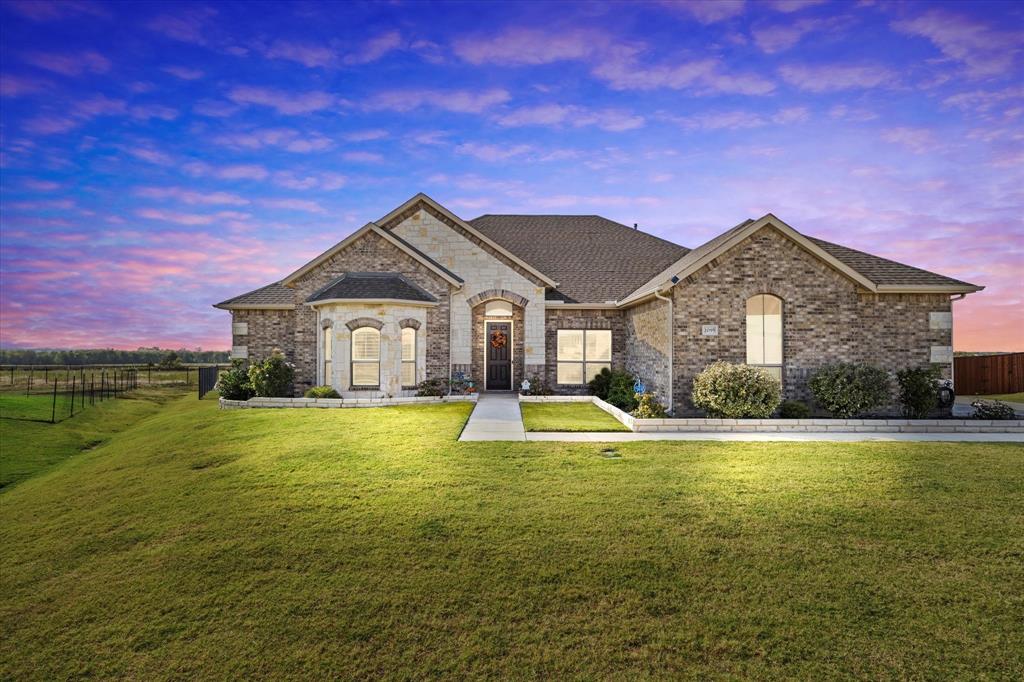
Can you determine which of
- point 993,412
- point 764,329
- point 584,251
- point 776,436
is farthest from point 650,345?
point 993,412

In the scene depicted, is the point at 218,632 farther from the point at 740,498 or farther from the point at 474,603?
the point at 740,498

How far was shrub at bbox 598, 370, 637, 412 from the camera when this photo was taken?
16797 millimetres

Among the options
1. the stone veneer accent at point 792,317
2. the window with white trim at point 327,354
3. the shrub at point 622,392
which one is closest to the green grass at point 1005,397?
the stone veneer accent at point 792,317

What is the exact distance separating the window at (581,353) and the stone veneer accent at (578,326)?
158 mm

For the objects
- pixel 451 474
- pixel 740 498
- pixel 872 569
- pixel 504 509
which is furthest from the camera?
pixel 451 474

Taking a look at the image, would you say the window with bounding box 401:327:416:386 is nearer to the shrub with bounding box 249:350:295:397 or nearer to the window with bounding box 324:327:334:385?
the window with bounding box 324:327:334:385

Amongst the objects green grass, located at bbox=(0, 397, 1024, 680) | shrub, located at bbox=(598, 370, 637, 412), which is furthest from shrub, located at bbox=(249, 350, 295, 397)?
shrub, located at bbox=(598, 370, 637, 412)

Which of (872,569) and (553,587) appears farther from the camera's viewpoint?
(872,569)

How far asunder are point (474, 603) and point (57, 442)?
1936 cm

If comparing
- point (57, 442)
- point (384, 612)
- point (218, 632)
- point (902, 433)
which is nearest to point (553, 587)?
point (384, 612)

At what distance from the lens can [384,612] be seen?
4.99 meters

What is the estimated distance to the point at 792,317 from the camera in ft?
50.6

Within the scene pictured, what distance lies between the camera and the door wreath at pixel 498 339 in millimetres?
20359

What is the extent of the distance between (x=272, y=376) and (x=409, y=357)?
16.0ft
